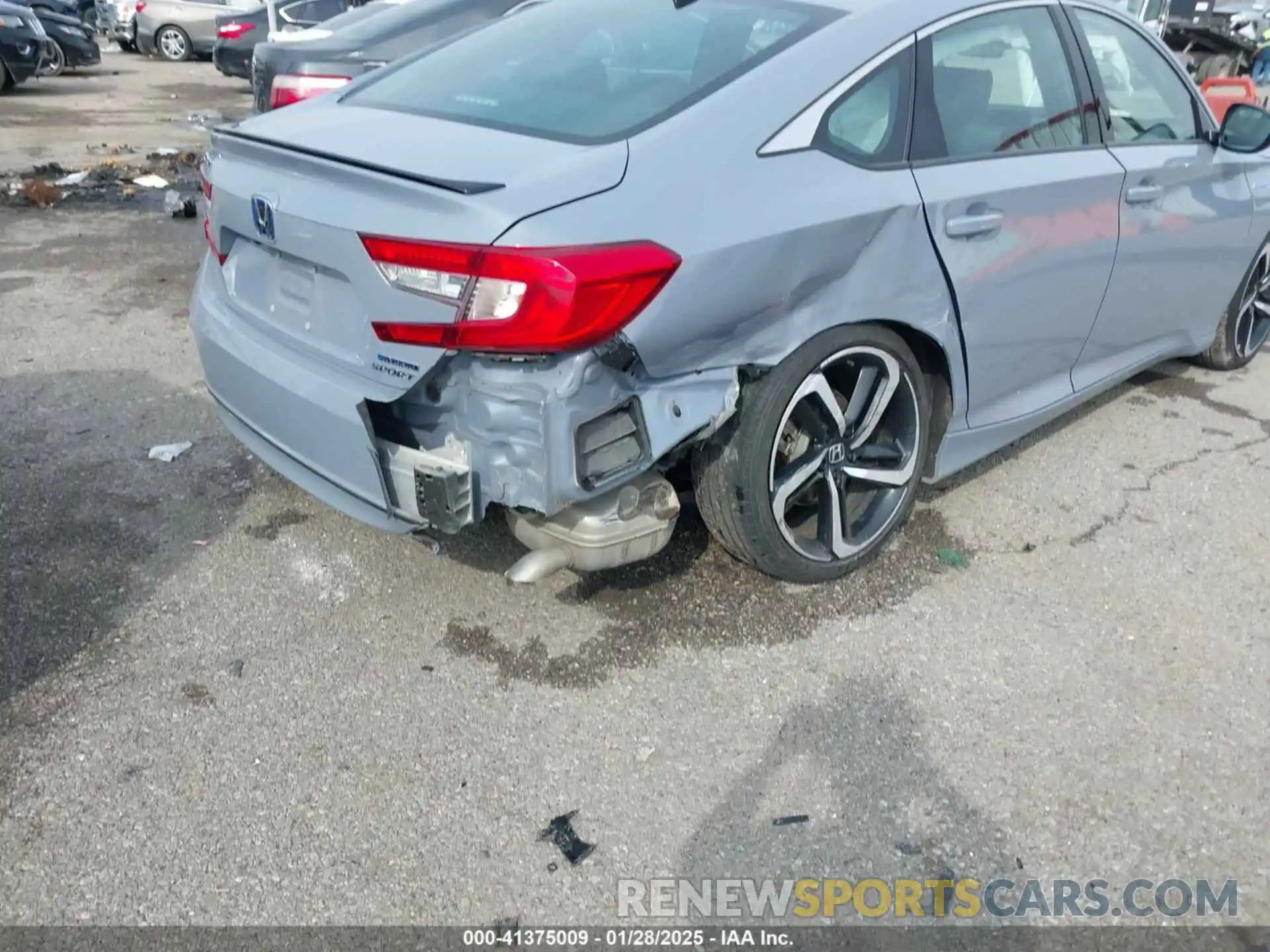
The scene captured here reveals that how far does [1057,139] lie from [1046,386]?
84 centimetres

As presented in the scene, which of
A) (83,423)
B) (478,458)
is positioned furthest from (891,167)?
(83,423)

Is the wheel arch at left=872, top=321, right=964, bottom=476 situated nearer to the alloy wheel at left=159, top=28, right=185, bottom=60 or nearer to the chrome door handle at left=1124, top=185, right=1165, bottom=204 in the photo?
the chrome door handle at left=1124, top=185, right=1165, bottom=204

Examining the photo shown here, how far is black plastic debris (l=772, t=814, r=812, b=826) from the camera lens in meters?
2.39

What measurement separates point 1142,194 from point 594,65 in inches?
79.5

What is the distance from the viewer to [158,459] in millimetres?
3885

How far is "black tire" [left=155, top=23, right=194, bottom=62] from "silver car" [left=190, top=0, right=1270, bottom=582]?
19.3m

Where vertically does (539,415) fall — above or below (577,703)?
above

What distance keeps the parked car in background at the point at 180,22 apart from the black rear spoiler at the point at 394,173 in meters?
19.4

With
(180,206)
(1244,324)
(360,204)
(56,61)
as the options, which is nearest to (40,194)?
(180,206)

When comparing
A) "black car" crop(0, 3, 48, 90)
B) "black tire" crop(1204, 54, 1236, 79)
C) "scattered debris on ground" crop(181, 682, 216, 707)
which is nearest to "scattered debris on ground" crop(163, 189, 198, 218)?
"scattered debris on ground" crop(181, 682, 216, 707)

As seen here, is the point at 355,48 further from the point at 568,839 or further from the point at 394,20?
the point at 568,839

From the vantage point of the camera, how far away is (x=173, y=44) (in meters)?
19.9

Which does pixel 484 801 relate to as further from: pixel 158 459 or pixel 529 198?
pixel 158 459

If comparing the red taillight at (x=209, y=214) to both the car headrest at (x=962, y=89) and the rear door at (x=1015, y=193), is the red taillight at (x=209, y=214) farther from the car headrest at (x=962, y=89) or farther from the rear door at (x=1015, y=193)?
the car headrest at (x=962, y=89)
